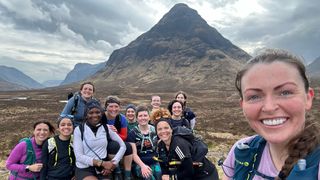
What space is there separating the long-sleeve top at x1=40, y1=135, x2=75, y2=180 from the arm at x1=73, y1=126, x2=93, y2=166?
0.35 meters

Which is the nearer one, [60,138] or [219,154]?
[60,138]

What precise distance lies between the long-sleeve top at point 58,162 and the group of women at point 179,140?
2cm

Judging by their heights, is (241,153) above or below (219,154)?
above

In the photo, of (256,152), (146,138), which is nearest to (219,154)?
(146,138)

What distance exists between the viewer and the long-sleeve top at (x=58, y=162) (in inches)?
221

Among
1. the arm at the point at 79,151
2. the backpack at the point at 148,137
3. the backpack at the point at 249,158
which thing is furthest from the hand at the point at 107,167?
the backpack at the point at 249,158

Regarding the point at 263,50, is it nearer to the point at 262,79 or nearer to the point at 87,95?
the point at 262,79

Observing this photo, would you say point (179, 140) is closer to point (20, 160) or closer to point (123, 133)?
point (123, 133)

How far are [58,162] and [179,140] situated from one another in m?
2.48

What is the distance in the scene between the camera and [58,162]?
18.6ft

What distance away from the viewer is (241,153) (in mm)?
1760

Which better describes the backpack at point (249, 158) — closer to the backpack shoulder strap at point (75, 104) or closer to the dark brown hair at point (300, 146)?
the dark brown hair at point (300, 146)

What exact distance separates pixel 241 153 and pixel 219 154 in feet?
42.5

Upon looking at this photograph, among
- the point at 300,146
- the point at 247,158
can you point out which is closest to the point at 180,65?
the point at 247,158
